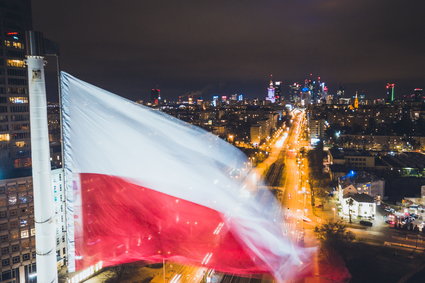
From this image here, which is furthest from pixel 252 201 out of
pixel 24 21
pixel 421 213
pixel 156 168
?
pixel 24 21

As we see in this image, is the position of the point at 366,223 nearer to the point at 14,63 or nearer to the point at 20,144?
the point at 20,144

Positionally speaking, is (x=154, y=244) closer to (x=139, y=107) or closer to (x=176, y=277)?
(x=139, y=107)

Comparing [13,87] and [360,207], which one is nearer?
[13,87]

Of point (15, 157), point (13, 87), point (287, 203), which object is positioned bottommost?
point (287, 203)

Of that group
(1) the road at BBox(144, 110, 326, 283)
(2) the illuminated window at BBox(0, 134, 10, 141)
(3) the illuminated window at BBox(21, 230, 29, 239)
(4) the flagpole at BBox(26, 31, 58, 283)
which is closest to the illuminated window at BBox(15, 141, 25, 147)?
(2) the illuminated window at BBox(0, 134, 10, 141)

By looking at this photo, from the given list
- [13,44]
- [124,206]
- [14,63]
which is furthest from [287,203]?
[13,44]

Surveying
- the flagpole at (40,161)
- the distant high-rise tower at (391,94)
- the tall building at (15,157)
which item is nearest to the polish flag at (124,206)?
the flagpole at (40,161)
